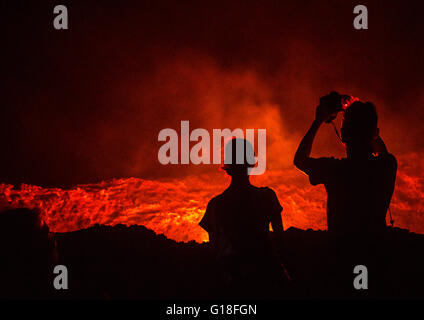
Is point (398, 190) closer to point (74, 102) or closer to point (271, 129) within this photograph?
point (271, 129)

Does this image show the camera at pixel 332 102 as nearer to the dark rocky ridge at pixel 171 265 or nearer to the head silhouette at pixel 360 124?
the head silhouette at pixel 360 124

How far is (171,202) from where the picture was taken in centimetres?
707

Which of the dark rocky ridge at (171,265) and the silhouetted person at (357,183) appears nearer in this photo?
the silhouetted person at (357,183)

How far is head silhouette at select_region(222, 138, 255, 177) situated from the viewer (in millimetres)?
2643

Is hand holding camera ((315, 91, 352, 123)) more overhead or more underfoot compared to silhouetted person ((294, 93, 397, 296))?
more overhead

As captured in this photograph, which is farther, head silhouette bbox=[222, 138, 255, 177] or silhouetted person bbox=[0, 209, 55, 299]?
silhouetted person bbox=[0, 209, 55, 299]

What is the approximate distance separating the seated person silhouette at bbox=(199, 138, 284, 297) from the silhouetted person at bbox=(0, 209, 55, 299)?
1.33m

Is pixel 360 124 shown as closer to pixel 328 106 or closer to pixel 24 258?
pixel 328 106

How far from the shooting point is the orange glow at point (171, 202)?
636 cm

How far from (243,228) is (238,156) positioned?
0.50m

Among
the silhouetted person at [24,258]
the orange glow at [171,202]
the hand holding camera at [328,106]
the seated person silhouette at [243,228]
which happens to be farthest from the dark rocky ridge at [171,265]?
the orange glow at [171,202]

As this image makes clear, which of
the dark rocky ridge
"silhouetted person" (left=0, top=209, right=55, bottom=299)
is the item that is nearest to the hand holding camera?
the dark rocky ridge

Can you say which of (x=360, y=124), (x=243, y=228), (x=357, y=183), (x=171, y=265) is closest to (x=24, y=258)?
(x=171, y=265)

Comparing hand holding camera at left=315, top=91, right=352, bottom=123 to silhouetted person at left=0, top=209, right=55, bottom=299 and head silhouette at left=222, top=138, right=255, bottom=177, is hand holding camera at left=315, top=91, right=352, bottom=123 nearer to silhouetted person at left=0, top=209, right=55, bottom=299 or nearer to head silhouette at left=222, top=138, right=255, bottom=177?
head silhouette at left=222, top=138, right=255, bottom=177
